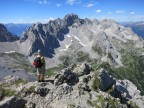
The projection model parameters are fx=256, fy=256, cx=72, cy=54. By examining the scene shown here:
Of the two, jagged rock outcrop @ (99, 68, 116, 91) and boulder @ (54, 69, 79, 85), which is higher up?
boulder @ (54, 69, 79, 85)

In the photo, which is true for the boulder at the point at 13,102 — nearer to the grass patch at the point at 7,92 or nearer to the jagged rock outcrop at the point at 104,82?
the grass patch at the point at 7,92

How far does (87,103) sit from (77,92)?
2.93m

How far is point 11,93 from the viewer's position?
36.0 meters

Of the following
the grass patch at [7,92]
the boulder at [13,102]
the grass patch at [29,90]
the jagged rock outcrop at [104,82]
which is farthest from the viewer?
the jagged rock outcrop at [104,82]

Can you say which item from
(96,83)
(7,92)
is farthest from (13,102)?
(96,83)

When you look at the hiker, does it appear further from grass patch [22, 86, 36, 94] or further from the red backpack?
grass patch [22, 86, 36, 94]

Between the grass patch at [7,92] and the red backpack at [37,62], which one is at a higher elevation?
the red backpack at [37,62]

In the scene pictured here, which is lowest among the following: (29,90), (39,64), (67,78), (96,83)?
(96,83)

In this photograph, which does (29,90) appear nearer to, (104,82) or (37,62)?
(37,62)

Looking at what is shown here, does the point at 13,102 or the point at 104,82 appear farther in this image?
the point at 104,82

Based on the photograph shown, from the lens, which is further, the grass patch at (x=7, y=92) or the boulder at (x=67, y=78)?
the boulder at (x=67, y=78)

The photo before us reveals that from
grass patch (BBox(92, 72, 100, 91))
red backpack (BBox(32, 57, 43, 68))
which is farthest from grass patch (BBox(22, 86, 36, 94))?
grass patch (BBox(92, 72, 100, 91))

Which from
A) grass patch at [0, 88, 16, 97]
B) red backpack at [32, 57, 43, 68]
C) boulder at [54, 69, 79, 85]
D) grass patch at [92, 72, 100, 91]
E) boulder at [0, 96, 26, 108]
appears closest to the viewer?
boulder at [0, 96, 26, 108]

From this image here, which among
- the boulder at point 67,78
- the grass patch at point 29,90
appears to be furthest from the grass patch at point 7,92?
the boulder at point 67,78
